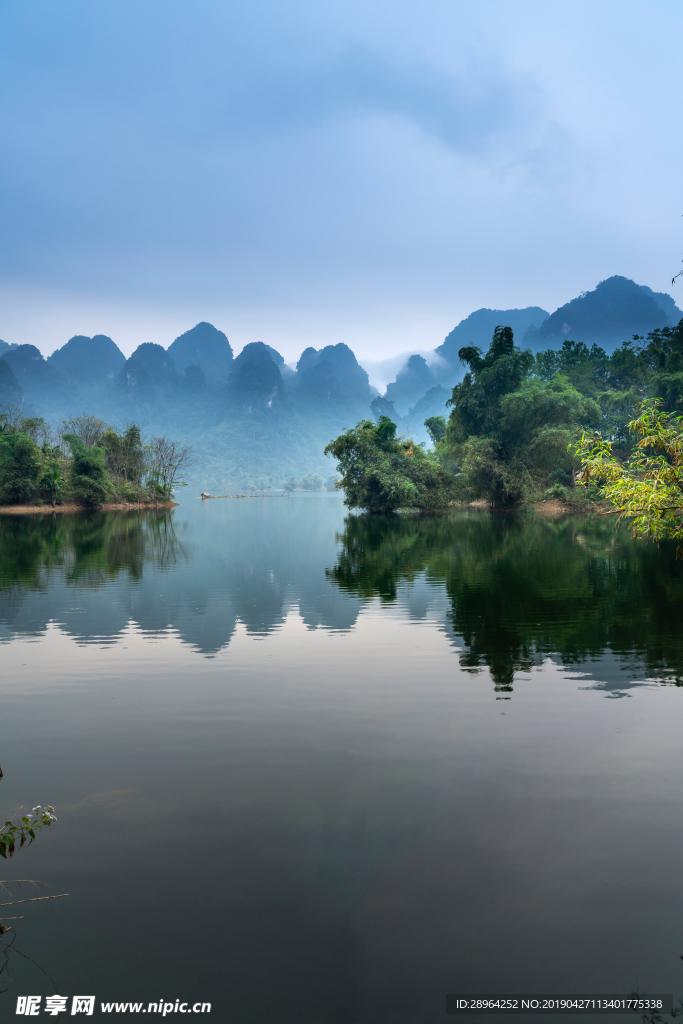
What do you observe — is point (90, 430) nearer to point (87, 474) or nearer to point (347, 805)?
point (87, 474)

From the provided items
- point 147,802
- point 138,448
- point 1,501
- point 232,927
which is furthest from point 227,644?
point 138,448

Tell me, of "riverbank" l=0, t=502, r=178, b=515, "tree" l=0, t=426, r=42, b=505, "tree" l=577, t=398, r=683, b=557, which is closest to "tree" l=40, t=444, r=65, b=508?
"tree" l=0, t=426, r=42, b=505

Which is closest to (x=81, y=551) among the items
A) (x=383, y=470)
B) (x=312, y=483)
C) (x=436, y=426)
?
(x=383, y=470)

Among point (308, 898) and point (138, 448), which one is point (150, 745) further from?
point (138, 448)

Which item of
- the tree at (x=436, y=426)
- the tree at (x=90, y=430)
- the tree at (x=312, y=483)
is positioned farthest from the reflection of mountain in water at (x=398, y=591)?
the tree at (x=312, y=483)

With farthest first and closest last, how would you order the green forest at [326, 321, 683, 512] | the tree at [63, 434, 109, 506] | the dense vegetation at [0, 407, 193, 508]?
1. the tree at [63, 434, 109, 506]
2. the dense vegetation at [0, 407, 193, 508]
3. the green forest at [326, 321, 683, 512]

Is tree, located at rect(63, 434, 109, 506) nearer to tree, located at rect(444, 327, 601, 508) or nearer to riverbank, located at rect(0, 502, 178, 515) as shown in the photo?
riverbank, located at rect(0, 502, 178, 515)

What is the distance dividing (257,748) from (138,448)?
6034 cm

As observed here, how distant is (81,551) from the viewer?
24.0 m

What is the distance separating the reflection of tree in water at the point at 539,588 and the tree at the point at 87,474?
32711 millimetres

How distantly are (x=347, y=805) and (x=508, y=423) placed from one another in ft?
156

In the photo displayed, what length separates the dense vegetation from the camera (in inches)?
1994

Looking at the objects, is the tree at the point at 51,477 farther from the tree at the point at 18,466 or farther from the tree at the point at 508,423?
the tree at the point at 508,423

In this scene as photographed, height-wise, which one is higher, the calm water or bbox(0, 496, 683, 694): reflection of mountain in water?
bbox(0, 496, 683, 694): reflection of mountain in water
